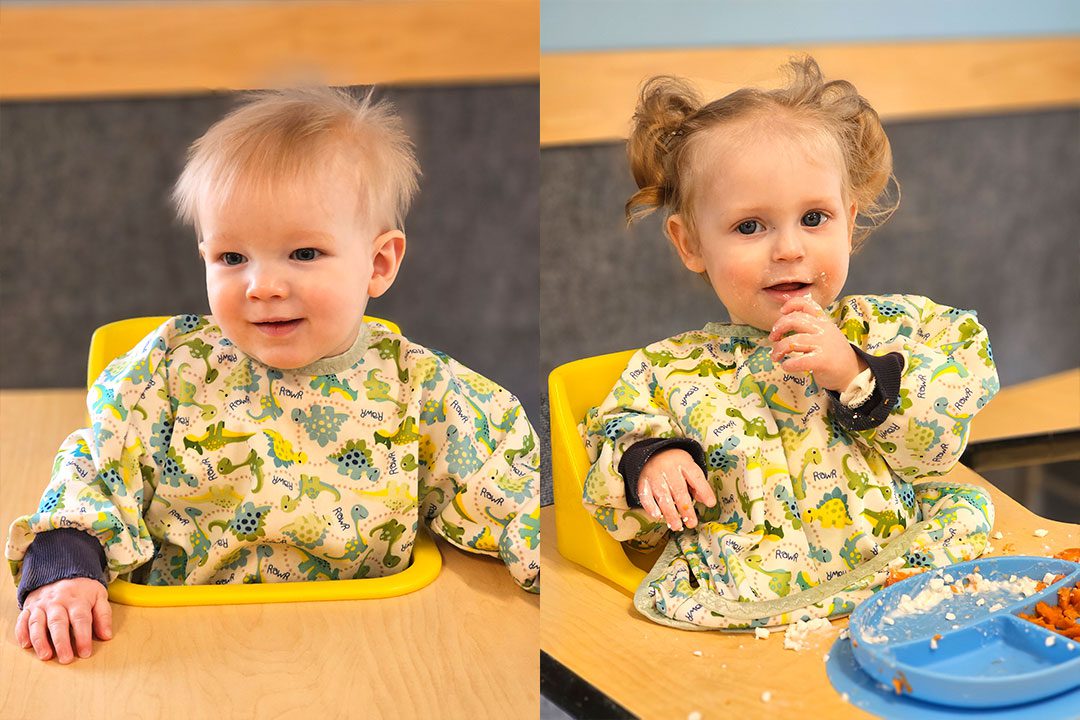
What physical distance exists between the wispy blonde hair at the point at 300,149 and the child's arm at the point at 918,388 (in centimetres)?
38

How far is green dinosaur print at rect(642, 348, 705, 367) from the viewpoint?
0.95 meters

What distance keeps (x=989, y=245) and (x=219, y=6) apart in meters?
0.91

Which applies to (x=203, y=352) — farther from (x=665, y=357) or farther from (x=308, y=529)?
(x=665, y=357)

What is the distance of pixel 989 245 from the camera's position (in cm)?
133

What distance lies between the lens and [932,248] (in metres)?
1.28

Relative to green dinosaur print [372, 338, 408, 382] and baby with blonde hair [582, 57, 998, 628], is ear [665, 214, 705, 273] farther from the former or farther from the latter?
green dinosaur print [372, 338, 408, 382]

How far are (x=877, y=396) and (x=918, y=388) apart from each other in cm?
4

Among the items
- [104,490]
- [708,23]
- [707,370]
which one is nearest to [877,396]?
[707,370]

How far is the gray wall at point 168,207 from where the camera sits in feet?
2.76

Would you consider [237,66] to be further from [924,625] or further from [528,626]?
[924,625]

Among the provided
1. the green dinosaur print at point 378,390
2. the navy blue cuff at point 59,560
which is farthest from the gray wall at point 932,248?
the navy blue cuff at point 59,560

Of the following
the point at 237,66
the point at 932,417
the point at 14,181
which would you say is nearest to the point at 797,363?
the point at 932,417

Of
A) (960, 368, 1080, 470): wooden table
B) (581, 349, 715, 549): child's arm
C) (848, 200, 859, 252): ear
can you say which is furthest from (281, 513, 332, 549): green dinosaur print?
(960, 368, 1080, 470): wooden table

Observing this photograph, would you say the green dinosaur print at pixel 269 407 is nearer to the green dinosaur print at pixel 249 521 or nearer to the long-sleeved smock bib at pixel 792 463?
the green dinosaur print at pixel 249 521
